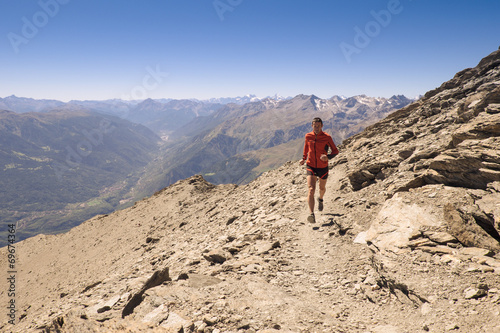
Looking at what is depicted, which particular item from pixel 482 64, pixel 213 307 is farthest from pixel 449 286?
pixel 482 64

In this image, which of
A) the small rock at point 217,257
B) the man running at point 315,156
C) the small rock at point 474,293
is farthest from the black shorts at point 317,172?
the small rock at point 474,293

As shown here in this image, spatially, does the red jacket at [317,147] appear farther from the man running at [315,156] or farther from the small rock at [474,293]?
the small rock at [474,293]

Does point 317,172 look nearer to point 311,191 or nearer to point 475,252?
point 311,191

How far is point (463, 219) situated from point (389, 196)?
404 cm

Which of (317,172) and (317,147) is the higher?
(317,147)

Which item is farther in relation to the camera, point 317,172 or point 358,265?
point 317,172

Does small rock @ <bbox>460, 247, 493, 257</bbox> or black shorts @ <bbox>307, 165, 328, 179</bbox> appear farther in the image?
black shorts @ <bbox>307, 165, 328, 179</bbox>

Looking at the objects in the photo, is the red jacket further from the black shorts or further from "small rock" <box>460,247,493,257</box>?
"small rock" <box>460,247,493,257</box>

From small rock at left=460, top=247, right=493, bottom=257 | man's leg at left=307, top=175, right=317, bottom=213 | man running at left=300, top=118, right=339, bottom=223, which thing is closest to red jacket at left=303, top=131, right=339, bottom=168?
man running at left=300, top=118, right=339, bottom=223

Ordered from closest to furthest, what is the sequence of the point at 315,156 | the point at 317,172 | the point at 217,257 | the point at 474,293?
the point at 474,293 < the point at 217,257 < the point at 315,156 < the point at 317,172


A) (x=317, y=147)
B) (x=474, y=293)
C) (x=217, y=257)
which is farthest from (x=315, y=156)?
(x=474, y=293)

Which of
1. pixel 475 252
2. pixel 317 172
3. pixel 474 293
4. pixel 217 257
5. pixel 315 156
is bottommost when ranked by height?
pixel 217 257

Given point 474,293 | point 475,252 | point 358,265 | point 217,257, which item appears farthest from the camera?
point 217,257

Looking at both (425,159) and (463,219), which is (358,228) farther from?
(425,159)
